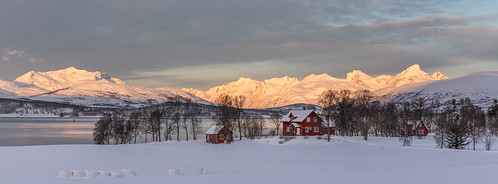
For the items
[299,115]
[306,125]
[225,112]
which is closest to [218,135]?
[225,112]

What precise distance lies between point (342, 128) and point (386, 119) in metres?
12.4

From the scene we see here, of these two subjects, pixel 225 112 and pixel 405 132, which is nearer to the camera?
pixel 405 132

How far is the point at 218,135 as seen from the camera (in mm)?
84750

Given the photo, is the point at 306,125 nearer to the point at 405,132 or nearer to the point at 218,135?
the point at 218,135

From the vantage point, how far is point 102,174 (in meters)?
24.3

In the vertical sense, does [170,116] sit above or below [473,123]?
above

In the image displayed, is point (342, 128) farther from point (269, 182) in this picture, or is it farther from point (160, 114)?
point (269, 182)

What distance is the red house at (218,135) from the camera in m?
84.4

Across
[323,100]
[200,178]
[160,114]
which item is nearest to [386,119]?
[323,100]

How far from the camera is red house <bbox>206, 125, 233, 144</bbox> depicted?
84.4 meters

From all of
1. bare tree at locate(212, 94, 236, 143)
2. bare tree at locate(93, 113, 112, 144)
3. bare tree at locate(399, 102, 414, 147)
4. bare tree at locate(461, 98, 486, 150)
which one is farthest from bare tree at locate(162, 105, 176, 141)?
bare tree at locate(461, 98, 486, 150)

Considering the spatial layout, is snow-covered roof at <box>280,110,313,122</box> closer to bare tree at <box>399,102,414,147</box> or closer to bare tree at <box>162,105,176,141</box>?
bare tree at <box>399,102,414,147</box>

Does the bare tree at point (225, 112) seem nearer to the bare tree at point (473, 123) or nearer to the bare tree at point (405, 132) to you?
the bare tree at point (405, 132)

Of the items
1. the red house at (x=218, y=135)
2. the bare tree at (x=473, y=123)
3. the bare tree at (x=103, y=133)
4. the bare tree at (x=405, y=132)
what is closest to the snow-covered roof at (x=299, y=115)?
the red house at (x=218, y=135)
